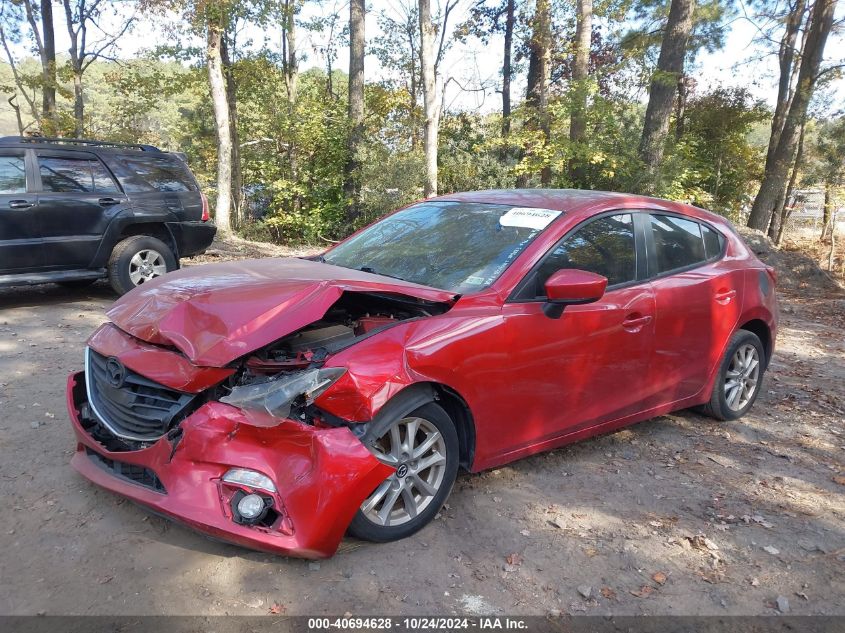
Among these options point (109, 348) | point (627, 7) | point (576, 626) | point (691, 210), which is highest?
point (627, 7)

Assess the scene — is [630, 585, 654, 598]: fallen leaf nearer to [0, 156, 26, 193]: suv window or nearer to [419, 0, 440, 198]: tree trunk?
[0, 156, 26, 193]: suv window

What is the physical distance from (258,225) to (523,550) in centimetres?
1758

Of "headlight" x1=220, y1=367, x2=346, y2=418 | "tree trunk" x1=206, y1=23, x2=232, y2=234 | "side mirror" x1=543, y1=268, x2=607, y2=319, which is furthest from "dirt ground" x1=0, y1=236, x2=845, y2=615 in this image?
"tree trunk" x1=206, y1=23, x2=232, y2=234

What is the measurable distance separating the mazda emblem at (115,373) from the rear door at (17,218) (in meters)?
4.78

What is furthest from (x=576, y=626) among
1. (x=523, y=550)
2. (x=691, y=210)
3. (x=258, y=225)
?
(x=258, y=225)

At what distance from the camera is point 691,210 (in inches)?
174

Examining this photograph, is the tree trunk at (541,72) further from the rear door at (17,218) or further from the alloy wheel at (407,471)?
the alloy wheel at (407,471)

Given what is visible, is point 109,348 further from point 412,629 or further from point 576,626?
point 576,626

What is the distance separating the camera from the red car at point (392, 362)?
2533 mm

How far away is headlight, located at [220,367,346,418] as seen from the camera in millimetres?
2521

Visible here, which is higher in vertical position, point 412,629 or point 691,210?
point 691,210

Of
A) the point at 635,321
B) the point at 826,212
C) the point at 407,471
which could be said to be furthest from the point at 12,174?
the point at 826,212

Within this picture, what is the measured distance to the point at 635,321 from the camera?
12.0 ft

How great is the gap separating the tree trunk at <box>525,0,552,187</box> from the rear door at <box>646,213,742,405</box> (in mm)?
11522
